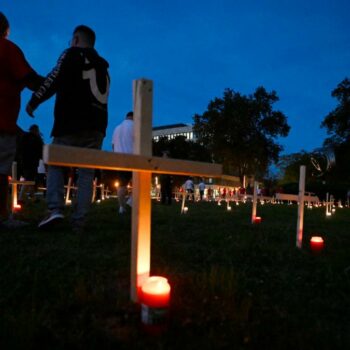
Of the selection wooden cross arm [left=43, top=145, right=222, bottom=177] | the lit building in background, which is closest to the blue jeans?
wooden cross arm [left=43, top=145, right=222, bottom=177]

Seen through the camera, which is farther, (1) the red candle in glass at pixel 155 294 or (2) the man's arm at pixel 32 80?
(2) the man's arm at pixel 32 80

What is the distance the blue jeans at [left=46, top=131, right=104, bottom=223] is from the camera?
472 cm

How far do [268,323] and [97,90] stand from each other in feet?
10.4

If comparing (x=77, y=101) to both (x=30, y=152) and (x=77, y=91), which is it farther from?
(x=30, y=152)

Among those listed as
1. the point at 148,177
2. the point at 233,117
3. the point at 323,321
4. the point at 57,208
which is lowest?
the point at 323,321

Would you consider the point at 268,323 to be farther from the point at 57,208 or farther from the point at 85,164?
the point at 57,208

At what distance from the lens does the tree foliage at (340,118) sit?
40875 millimetres

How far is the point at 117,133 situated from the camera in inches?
317

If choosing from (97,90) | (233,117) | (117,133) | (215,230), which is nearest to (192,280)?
(97,90)

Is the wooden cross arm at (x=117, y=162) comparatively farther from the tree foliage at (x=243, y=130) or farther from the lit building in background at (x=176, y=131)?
the lit building in background at (x=176, y=131)

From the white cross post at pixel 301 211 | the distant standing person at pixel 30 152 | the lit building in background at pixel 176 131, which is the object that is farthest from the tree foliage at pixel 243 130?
the lit building in background at pixel 176 131

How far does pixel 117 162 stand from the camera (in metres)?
2.00

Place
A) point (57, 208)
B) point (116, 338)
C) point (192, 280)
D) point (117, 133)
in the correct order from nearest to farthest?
point (116, 338) → point (192, 280) → point (57, 208) → point (117, 133)

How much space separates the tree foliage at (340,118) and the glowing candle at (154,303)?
42.2 metres
